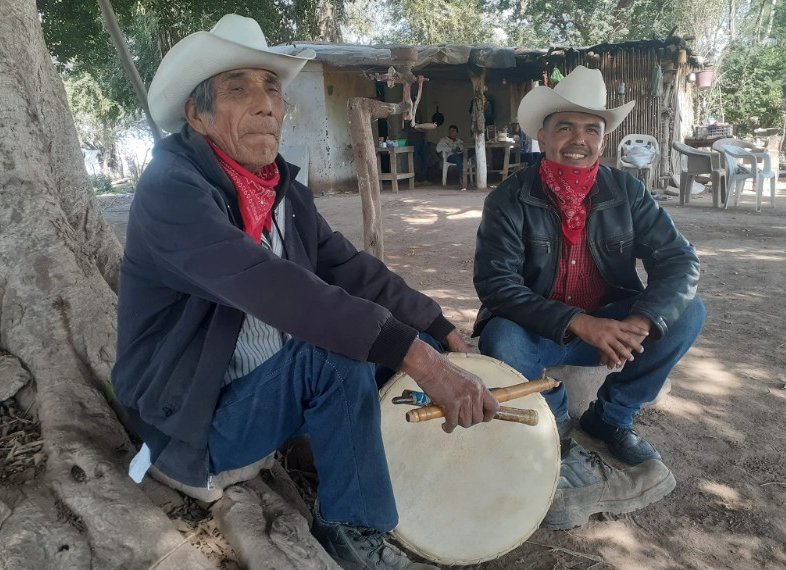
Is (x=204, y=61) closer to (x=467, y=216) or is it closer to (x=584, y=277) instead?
(x=584, y=277)

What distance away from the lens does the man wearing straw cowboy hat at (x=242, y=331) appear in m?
1.38

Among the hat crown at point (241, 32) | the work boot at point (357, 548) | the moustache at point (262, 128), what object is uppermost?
the hat crown at point (241, 32)

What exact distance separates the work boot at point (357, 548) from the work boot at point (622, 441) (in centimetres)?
118

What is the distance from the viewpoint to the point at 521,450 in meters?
1.88

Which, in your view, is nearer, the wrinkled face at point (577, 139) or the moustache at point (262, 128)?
the moustache at point (262, 128)

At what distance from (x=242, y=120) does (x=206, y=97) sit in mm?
133

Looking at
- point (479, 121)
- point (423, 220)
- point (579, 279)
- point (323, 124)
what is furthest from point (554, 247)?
point (323, 124)

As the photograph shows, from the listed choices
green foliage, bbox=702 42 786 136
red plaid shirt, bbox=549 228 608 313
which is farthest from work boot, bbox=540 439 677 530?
green foliage, bbox=702 42 786 136

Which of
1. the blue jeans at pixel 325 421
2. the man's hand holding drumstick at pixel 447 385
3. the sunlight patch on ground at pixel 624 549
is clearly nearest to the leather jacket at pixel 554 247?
the sunlight patch on ground at pixel 624 549

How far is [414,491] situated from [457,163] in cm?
1242

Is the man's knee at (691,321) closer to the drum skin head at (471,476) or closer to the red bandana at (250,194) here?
the drum skin head at (471,476)

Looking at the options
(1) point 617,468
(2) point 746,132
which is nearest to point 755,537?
(1) point 617,468

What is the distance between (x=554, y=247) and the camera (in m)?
2.41

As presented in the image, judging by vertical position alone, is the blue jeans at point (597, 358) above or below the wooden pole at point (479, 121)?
below
